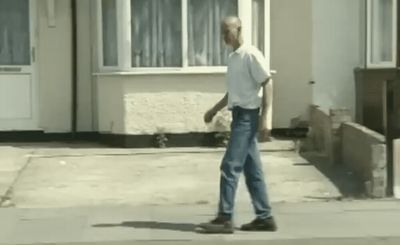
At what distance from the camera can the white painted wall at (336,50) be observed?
1460 cm

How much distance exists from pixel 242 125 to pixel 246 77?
1.37ft

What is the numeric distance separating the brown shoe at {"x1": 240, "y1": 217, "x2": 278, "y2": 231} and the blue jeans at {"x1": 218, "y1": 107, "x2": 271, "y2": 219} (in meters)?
0.06

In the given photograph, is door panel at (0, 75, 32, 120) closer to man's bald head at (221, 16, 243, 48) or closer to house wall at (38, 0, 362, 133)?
house wall at (38, 0, 362, 133)

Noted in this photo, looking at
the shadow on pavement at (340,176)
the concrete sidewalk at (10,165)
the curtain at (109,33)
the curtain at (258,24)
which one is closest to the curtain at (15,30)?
the curtain at (109,33)

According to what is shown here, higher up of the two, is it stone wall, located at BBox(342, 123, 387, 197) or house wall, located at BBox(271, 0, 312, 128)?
house wall, located at BBox(271, 0, 312, 128)

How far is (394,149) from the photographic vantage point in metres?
9.68

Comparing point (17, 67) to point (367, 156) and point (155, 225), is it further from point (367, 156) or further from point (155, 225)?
point (155, 225)

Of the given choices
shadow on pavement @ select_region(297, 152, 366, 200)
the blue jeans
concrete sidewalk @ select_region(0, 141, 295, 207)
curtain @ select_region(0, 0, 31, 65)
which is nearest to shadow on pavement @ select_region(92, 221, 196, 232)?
the blue jeans

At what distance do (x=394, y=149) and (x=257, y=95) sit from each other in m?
2.18

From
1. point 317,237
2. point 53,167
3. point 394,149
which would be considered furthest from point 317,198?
point 53,167

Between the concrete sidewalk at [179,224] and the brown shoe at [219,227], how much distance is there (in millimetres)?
68

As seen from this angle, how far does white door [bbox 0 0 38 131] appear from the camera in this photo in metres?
14.5

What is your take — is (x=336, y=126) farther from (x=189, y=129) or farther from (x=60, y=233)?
(x=60, y=233)

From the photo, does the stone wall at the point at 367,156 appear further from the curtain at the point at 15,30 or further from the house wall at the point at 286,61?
the curtain at the point at 15,30
